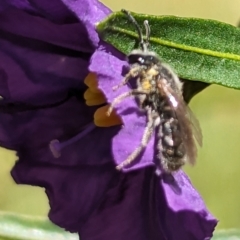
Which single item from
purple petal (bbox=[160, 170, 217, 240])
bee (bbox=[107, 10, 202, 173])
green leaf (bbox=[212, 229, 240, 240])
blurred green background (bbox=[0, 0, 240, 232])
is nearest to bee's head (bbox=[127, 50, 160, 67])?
bee (bbox=[107, 10, 202, 173])

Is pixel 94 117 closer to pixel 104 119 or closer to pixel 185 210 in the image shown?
pixel 104 119

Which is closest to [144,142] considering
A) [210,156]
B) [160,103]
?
[160,103]

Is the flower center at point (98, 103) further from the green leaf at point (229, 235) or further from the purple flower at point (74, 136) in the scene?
the green leaf at point (229, 235)

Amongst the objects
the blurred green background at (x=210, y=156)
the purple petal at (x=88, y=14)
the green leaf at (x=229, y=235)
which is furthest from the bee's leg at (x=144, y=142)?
the blurred green background at (x=210, y=156)

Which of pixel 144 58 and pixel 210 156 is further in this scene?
pixel 210 156

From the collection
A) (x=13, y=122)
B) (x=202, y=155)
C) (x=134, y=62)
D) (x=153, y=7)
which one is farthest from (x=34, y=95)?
(x=153, y=7)
